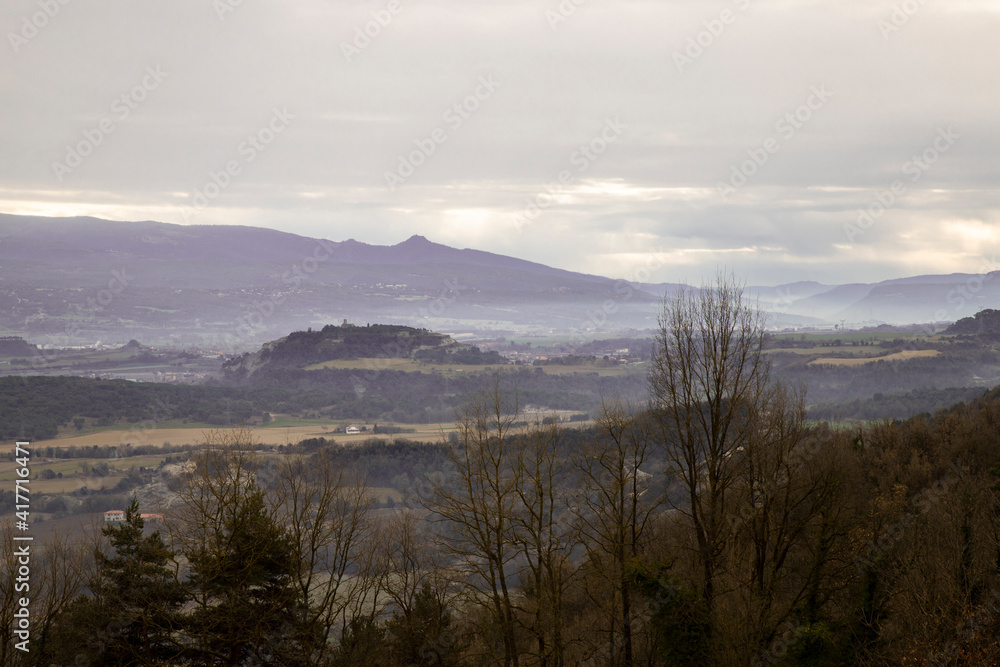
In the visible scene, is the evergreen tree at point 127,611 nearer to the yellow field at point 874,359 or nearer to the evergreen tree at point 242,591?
the evergreen tree at point 242,591

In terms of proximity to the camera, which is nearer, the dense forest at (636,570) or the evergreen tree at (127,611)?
the dense forest at (636,570)

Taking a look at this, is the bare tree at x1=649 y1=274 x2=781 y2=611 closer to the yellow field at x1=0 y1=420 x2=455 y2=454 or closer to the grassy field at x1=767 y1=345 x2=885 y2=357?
the yellow field at x1=0 y1=420 x2=455 y2=454

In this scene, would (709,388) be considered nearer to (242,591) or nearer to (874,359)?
(242,591)

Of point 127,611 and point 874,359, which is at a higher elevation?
Answer: point 874,359

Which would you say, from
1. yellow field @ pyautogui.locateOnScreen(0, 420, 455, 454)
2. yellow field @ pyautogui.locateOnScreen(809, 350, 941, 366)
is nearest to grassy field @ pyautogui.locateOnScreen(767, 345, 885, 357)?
yellow field @ pyautogui.locateOnScreen(809, 350, 941, 366)

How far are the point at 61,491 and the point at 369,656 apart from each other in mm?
72866

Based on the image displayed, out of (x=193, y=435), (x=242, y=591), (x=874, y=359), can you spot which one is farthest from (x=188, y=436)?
(x=874, y=359)

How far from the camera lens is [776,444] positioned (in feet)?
74.7

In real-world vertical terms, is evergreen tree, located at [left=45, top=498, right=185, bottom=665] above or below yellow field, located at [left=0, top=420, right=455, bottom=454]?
above

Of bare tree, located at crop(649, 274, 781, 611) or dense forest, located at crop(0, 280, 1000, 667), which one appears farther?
bare tree, located at crop(649, 274, 781, 611)

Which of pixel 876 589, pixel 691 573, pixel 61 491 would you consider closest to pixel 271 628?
pixel 691 573

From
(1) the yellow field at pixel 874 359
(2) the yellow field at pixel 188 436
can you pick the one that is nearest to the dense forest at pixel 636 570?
(2) the yellow field at pixel 188 436

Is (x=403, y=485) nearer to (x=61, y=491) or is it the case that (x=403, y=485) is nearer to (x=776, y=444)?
(x=61, y=491)

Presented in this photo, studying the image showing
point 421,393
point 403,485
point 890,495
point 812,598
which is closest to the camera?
point 812,598
